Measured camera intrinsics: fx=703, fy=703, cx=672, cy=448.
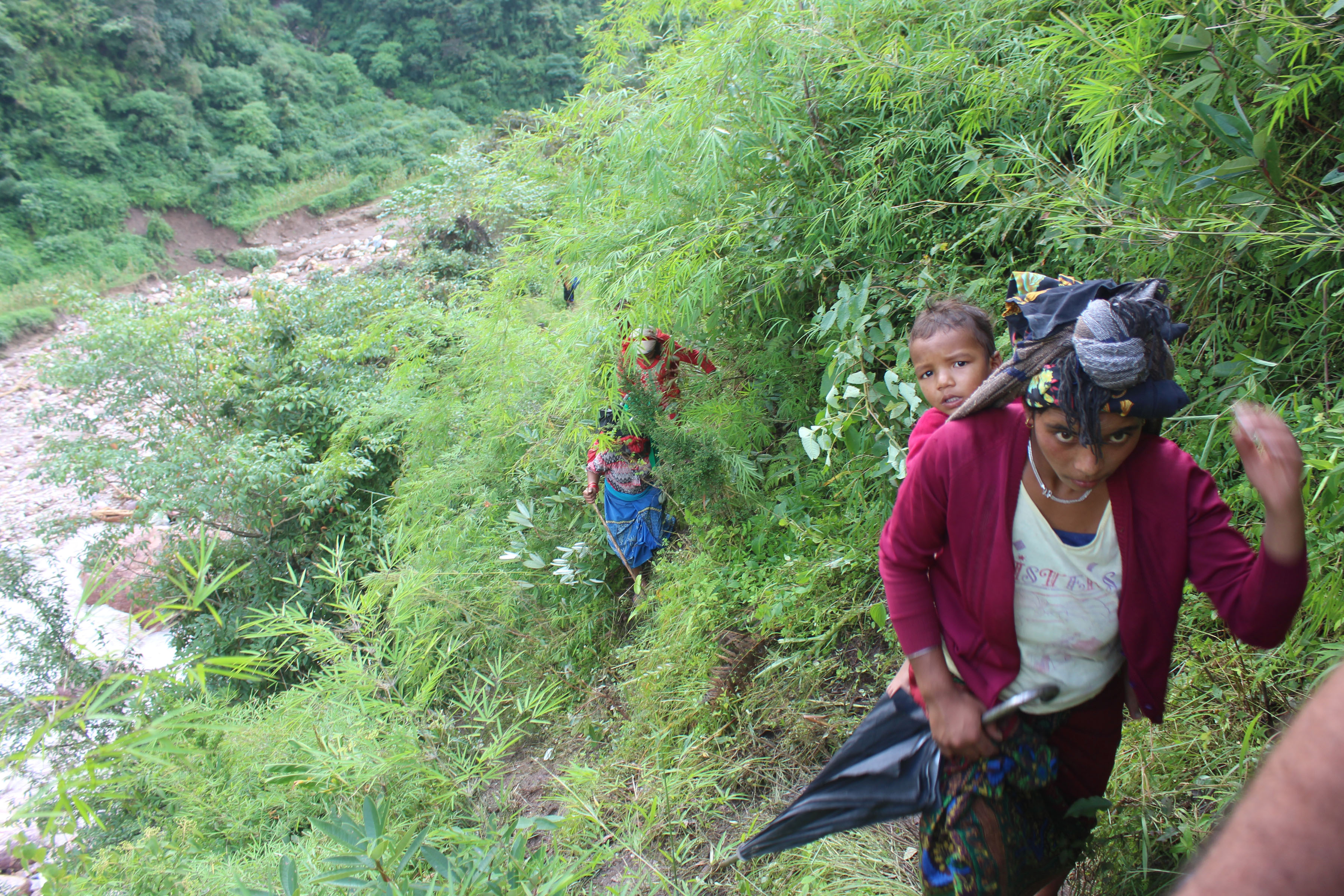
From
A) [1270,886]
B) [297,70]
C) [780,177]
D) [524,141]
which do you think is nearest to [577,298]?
[780,177]

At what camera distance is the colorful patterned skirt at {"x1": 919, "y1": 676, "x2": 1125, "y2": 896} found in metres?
1.19

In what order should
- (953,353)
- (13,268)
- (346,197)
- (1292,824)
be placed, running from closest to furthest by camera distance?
(1292,824)
(953,353)
(13,268)
(346,197)

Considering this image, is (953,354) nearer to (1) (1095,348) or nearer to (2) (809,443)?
(2) (809,443)

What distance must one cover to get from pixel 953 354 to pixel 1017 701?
0.90 m

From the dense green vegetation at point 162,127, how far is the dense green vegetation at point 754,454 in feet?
58.1

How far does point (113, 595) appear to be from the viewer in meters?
2.10

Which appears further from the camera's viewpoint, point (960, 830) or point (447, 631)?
point (447, 631)

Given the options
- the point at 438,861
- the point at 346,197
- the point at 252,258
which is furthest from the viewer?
the point at 346,197

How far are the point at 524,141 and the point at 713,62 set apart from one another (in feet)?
11.4

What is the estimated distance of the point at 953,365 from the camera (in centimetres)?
177

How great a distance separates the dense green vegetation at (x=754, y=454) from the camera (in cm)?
165

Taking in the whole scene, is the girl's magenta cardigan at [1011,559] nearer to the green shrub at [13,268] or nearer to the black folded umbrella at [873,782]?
the black folded umbrella at [873,782]

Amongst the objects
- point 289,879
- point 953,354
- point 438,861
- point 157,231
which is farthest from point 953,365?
point 157,231

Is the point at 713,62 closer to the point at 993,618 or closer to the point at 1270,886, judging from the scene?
the point at 993,618
